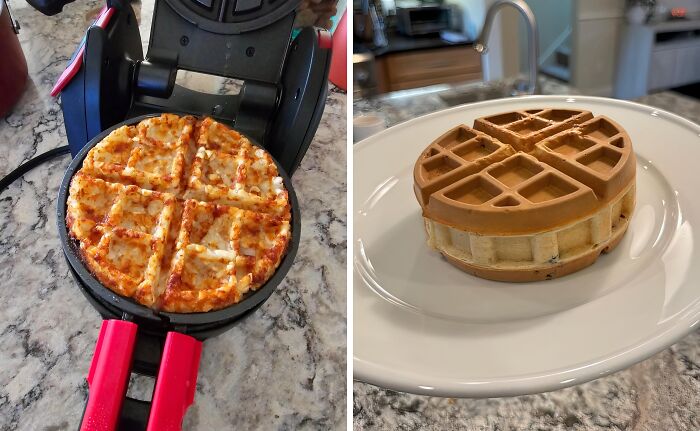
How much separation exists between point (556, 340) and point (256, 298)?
0.31m

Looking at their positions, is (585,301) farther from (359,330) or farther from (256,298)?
(256,298)

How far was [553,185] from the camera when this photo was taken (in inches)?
30.5

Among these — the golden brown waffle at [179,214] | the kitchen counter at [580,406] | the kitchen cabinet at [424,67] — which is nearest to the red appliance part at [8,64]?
the golden brown waffle at [179,214]

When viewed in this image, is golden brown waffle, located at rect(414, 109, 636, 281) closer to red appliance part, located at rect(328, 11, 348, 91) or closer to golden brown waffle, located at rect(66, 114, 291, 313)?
golden brown waffle, located at rect(66, 114, 291, 313)

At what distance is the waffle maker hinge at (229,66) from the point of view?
30.8 inches

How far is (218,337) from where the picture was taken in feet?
2.40

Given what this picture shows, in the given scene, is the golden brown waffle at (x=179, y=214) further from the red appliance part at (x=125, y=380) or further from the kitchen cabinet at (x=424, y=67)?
the kitchen cabinet at (x=424, y=67)

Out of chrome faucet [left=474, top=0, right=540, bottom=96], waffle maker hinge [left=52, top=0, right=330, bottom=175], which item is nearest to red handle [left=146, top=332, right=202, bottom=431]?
waffle maker hinge [left=52, top=0, right=330, bottom=175]

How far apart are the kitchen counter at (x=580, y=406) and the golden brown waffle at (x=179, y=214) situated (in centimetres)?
19

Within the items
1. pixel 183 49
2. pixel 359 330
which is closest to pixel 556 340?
pixel 359 330

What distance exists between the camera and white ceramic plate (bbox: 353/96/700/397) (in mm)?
560

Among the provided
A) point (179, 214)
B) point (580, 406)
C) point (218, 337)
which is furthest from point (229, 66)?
point (580, 406)

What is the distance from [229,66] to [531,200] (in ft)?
1.42

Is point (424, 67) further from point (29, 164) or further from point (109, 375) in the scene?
point (109, 375)
